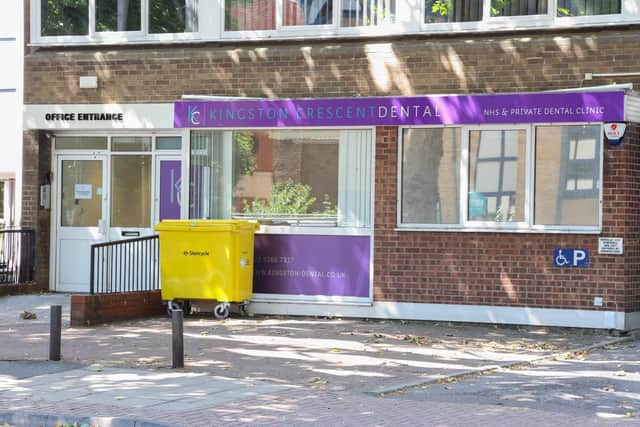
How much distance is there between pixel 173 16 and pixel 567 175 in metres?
6.39

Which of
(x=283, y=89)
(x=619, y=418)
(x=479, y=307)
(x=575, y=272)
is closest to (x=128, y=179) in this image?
(x=283, y=89)

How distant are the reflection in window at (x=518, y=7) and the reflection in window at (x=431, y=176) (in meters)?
1.71

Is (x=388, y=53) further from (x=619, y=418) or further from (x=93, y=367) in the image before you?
(x=619, y=418)

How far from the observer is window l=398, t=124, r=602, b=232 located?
45.8 ft

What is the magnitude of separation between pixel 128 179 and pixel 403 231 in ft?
15.9

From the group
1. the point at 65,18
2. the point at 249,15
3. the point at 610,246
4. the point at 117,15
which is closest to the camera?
the point at 610,246

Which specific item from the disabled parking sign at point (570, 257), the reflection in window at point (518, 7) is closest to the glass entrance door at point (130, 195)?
the reflection in window at point (518, 7)

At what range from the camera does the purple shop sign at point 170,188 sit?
16.6 m

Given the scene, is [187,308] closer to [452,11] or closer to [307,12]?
[307,12]

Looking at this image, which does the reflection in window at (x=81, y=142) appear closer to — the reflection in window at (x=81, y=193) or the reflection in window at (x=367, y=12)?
the reflection in window at (x=81, y=193)

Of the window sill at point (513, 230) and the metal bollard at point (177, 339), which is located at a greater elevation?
the window sill at point (513, 230)

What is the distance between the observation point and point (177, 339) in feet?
33.8

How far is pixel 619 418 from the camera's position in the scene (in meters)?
8.20

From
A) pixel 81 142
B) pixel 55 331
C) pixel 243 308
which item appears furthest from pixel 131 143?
pixel 55 331
